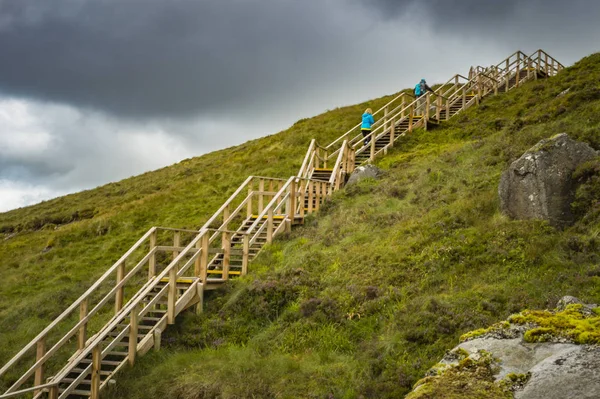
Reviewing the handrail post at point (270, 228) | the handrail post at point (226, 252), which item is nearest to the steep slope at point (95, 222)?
the handrail post at point (226, 252)

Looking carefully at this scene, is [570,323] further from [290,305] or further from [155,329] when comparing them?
[155,329]

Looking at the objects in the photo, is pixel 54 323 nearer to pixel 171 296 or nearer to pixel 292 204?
pixel 171 296

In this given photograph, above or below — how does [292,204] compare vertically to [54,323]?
above

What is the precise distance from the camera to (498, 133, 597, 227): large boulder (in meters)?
9.99

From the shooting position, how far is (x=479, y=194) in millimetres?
12117

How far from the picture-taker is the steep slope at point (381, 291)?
24.9 ft

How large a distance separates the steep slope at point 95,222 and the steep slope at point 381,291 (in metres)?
6.44

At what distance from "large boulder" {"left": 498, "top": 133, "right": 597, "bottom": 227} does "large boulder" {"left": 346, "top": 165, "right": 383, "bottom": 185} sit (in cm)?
639

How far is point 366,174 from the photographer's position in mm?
17062

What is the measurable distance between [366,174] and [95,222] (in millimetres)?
12136

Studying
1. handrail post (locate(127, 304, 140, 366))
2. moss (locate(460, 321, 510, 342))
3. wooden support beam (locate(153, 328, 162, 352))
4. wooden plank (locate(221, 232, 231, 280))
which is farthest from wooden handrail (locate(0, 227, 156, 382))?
moss (locate(460, 321, 510, 342))

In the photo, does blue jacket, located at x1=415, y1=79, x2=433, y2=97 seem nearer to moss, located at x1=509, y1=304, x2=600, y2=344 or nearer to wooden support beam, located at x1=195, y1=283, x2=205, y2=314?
wooden support beam, located at x1=195, y1=283, x2=205, y2=314

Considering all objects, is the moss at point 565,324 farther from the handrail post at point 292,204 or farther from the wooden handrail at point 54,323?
the handrail post at point 292,204

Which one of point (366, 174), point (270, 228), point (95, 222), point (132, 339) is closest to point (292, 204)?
point (270, 228)
